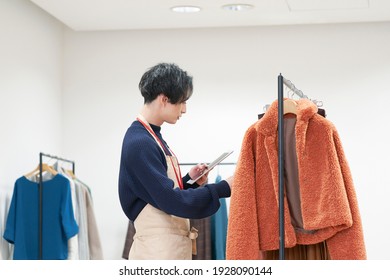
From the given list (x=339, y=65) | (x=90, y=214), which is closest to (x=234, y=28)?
(x=339, y=65)

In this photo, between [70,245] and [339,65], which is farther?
[339,65]

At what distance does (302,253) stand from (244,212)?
26cm

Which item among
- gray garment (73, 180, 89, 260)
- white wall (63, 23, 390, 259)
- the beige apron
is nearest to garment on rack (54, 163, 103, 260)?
gray garment (73, 180, 89, 260)

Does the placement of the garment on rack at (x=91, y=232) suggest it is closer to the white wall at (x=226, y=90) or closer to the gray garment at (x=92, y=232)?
the gray garment at (x=92, y=232)

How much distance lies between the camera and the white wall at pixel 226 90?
5.10 meters

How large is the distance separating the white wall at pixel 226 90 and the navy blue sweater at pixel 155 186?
2595 mm

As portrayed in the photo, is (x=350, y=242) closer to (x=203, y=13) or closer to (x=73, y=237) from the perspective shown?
(x=73, y=237)

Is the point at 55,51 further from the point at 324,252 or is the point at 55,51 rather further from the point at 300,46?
the point at 324,252

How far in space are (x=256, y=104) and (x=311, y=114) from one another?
2922mm

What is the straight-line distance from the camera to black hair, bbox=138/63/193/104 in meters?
2.69

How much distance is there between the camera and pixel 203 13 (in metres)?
4.82

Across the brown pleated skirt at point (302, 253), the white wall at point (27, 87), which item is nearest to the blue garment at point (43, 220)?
the white wall at point (27, 87)

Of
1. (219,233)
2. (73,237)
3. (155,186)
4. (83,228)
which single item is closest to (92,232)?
(83,228)

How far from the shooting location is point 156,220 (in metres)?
2.63
